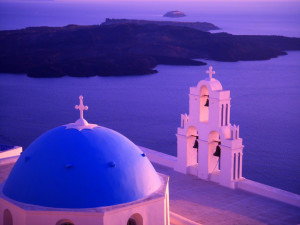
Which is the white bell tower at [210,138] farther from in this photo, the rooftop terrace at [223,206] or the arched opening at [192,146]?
the rooftop terrace at [223,206]

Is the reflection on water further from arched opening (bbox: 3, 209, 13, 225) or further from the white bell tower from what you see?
arched opening (bbox: 3, 209, 13, 225)

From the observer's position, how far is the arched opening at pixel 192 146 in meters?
15.4

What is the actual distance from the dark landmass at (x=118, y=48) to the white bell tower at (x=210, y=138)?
44.5 metres

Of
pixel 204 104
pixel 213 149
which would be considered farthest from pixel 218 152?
pixel 204 104

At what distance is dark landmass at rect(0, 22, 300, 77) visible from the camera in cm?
6162

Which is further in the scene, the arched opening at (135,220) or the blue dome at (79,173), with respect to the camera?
the arched opening at (135,220)

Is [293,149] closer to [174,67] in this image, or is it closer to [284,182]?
[284,182]

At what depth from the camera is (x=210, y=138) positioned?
1494 centimetres

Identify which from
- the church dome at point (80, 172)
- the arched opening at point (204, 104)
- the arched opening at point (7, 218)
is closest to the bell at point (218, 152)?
the arched opening at point (204, 104)

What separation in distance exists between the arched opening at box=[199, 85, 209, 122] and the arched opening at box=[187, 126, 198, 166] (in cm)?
45

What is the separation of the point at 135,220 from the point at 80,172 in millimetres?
1252

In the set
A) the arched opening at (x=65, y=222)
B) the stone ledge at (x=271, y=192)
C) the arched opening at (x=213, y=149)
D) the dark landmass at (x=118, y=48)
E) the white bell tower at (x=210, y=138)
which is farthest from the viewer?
the dark landmass at (x=118, y=48)

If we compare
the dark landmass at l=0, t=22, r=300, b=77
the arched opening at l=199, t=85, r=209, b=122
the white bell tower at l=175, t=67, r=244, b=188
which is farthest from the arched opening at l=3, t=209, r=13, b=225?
the dark landmass at l=0, t=22, r=300, b=77

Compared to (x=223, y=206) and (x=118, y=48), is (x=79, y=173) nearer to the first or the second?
(x=223, y=206)
